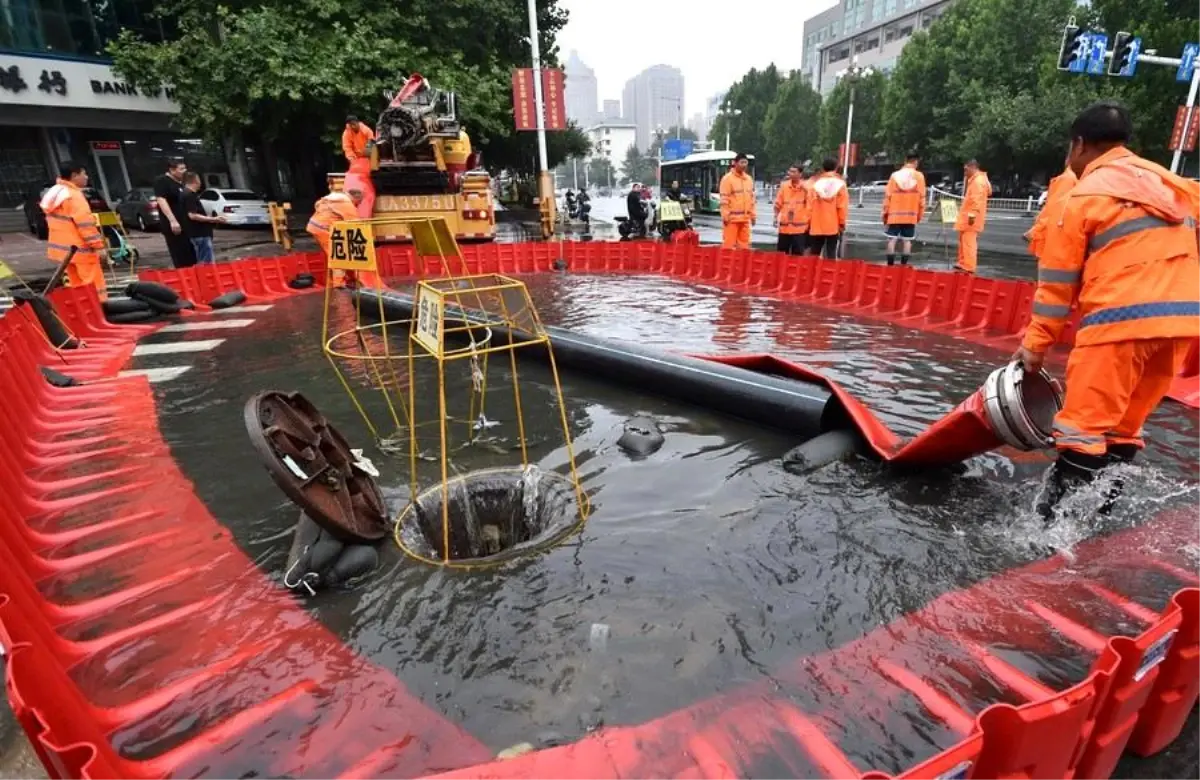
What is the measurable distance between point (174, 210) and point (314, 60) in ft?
30.5

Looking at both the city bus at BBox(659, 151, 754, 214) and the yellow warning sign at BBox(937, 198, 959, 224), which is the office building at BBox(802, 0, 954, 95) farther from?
the yellow warning sign at BBox(937, 198, 959, 224)

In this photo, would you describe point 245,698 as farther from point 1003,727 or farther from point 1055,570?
point 1055,570

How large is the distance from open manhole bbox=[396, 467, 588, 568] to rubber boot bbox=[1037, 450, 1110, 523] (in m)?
2.48

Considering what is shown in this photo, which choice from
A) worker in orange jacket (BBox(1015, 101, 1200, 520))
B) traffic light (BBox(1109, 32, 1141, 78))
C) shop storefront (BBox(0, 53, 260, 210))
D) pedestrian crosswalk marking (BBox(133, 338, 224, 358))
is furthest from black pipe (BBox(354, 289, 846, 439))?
shop storefront (BBox(0, 53, 260, 210))

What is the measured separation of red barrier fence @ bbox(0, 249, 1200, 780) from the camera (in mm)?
1793

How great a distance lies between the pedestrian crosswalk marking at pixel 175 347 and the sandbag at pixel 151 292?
1.48 m

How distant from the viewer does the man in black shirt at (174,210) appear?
395 inches

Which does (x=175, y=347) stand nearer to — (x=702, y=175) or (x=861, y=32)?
(x=702, y=175)

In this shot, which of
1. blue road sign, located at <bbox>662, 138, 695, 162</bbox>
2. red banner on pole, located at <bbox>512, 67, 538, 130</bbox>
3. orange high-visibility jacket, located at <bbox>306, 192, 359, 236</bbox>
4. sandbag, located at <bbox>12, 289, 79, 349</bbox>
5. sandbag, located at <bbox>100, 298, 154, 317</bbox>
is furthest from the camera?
blue road sign, located at <bbox>662, 138, 695, 162</bbox>

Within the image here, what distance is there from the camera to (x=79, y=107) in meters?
24.0

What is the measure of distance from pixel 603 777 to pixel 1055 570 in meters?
2.43

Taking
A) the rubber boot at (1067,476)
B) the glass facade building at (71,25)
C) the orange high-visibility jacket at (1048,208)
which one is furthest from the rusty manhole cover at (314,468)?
the glass facade building at (71,25)

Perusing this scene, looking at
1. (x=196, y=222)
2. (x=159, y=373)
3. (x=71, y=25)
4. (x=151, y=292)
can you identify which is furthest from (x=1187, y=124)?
(x=71, y=25)

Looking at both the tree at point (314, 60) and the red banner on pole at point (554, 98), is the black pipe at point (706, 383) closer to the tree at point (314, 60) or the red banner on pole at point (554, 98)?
the red banner on pole at point (554, 98)
